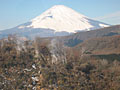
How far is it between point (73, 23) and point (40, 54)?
560 ft

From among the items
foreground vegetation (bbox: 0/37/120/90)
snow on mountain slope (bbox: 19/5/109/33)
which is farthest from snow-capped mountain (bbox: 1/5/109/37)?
foreground vegetation (bbox: 0/37/120/90)

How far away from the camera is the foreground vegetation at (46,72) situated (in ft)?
39.5

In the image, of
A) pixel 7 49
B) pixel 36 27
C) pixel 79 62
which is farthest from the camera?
pixel 36 27

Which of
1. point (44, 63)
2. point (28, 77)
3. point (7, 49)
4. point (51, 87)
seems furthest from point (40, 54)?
point (51, 87)

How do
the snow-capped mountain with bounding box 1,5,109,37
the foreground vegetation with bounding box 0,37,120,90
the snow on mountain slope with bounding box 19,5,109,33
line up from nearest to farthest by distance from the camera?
the foreground vegetation with bounding box 0,37,120,90 → the snow-capped mountain with bounding box 1,5,109,37 → the snow on mountain slope with bounding box 19,5,109,33

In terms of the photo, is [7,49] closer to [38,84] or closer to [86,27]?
[38,84]

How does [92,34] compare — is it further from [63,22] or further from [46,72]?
[63,22]

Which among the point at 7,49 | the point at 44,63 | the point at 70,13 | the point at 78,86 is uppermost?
the point at 70,13

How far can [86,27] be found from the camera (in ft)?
595

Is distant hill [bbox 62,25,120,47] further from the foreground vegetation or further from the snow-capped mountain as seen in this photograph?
the snow-capped mountain

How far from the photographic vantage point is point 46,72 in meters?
13.8

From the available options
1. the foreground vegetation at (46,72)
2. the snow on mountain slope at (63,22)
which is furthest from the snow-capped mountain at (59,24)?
the foreground vegetation at (46,72)

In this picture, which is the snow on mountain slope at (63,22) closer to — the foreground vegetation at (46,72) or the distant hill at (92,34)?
the distant hill at (92,34)

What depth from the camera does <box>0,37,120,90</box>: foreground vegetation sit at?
1205 centimetres
